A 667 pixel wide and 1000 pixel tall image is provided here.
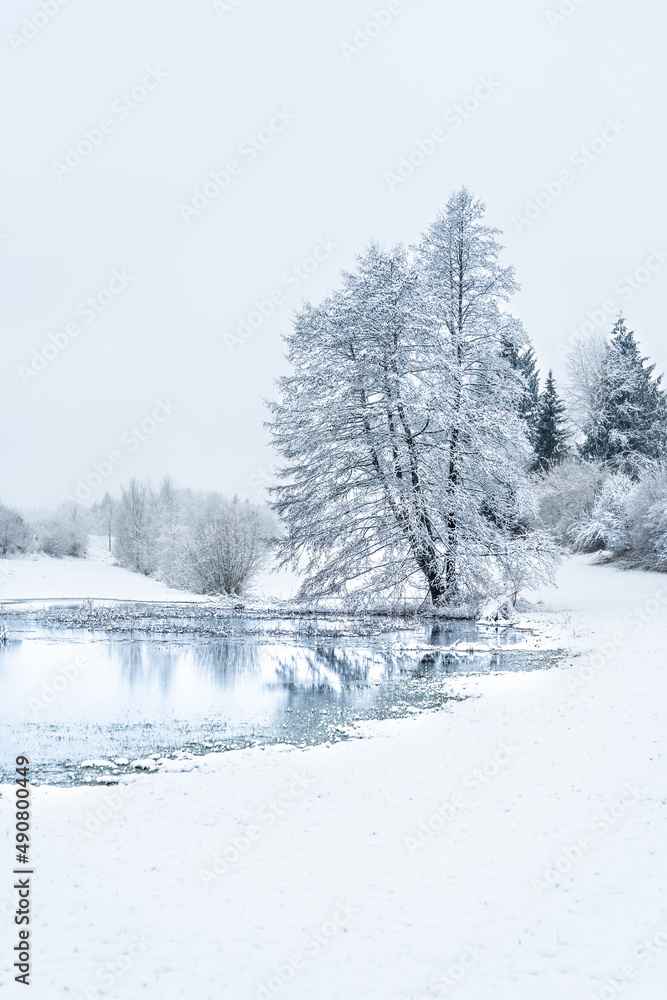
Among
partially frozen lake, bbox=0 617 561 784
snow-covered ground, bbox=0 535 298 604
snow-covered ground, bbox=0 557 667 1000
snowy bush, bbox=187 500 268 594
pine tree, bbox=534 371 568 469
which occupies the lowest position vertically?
snow-covered ground, bbox=0 557 667 1000

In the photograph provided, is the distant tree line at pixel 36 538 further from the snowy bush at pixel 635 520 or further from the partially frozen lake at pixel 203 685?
the snowy bush at pixel 635 520

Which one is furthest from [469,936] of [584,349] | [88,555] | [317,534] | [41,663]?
[88,555]

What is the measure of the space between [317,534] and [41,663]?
11.4m

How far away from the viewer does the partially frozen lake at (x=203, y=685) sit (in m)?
10.5

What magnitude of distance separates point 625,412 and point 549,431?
18.4 ft

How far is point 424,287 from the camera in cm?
2483

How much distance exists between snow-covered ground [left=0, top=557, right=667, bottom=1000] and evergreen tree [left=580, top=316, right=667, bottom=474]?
39.2m

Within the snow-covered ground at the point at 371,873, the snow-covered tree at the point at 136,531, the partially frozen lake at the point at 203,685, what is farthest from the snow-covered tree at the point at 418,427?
the snow-covered tree at the point at 136,531

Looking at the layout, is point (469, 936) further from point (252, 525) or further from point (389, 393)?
point (252, 525)

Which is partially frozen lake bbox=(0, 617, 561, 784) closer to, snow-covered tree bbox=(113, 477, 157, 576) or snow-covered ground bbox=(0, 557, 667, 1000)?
snow-covered ground bbox=(0, 557, 667, 1000)

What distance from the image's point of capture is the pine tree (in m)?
49.8

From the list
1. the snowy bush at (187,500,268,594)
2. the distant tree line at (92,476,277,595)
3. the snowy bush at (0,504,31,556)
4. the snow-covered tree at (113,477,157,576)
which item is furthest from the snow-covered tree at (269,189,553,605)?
the snowy bush at (0,504,31,556)

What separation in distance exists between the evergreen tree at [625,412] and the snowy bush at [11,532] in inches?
2047

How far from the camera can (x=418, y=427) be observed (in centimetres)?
2492
